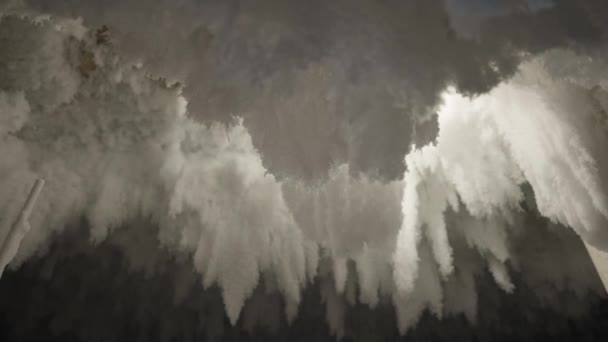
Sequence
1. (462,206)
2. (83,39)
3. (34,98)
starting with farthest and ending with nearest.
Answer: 1. (462,206)
2. (34,98)
3. (83,39)

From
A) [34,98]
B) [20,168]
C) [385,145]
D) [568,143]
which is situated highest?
[34,98]

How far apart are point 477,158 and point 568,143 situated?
18.7 inches

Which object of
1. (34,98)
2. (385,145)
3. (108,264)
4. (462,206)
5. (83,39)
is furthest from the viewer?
(108,264)

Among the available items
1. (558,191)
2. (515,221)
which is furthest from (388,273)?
(558,191)

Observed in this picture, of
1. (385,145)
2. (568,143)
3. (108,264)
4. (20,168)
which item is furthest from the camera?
(108,264)

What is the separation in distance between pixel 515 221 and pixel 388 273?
1114 millimetres

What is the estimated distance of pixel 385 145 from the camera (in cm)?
91

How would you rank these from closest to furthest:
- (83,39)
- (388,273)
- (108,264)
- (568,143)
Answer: (568,143) < (83,39) < (388,273) < (108,264)

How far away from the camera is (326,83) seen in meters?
1.00

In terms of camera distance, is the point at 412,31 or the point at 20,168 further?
the point at 20,168

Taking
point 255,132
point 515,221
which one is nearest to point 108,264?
point 255,132

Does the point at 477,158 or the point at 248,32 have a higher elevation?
the point at 477,158

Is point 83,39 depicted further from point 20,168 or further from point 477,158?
point 477,158

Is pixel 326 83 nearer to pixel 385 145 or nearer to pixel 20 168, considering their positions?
pixel 385 145
